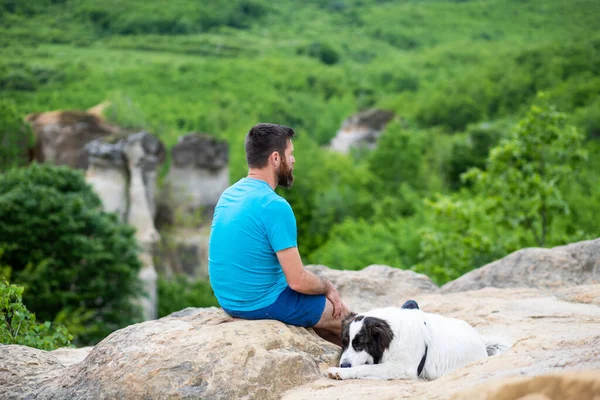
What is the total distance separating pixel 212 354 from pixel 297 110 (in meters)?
77.6

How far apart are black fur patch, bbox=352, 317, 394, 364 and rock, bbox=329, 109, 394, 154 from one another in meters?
61.0

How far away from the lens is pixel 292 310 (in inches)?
253

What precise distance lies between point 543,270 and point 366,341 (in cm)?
Answer: 541

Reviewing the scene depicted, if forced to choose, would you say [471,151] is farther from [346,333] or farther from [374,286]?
[346,333]

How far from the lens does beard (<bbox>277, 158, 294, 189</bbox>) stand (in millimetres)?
6336

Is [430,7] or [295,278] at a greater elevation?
[430,7]

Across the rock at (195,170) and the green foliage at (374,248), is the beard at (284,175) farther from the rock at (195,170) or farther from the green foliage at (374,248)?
the rock at (195,170)

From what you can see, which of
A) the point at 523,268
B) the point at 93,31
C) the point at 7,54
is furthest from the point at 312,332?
the point at 93,31

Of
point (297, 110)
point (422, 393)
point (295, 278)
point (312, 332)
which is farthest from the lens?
point (297, 110)

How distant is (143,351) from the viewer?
19.3ft

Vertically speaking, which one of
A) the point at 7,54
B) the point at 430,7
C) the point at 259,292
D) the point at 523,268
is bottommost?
the point at 523,268

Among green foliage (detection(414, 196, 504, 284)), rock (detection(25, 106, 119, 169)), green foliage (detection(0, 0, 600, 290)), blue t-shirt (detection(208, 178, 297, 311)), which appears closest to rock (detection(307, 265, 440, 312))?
blue t-shirt (detection(208, 178, 297, 311))

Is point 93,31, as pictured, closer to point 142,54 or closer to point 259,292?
point 142,54

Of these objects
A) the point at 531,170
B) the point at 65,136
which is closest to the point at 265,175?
the point at 531,170
